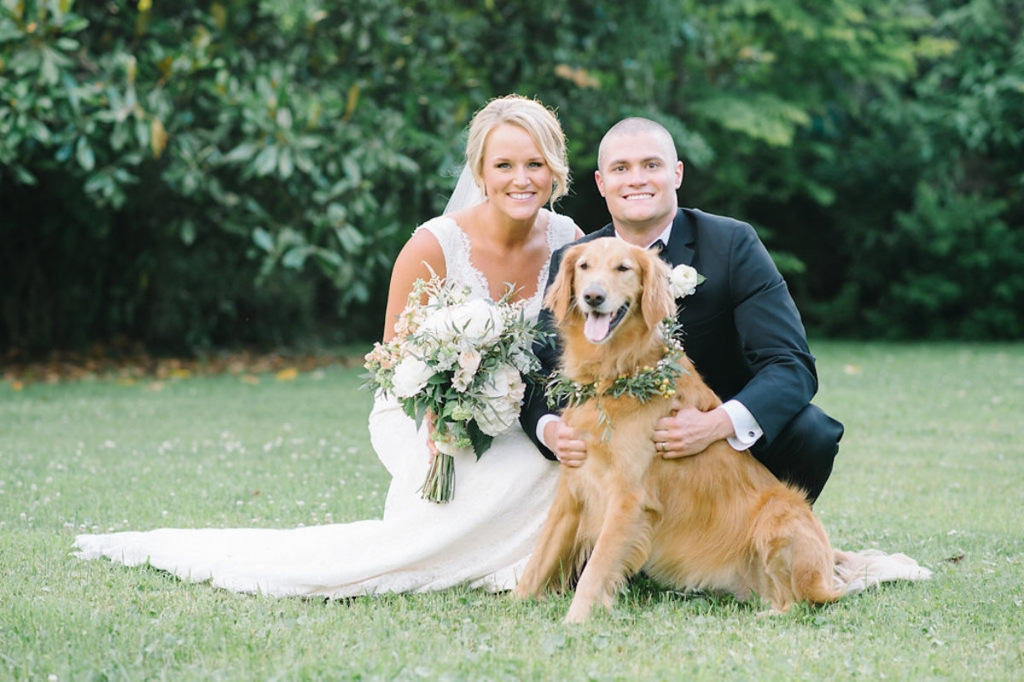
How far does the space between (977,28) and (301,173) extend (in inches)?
475

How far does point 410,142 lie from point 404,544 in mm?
7832

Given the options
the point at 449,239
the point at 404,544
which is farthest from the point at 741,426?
the point at 449,239

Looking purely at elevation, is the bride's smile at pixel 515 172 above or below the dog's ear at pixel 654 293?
above

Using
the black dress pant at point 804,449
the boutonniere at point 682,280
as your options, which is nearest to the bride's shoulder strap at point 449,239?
the boutonniere at point 682,280

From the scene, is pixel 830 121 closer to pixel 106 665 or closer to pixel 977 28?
pixel 977 28

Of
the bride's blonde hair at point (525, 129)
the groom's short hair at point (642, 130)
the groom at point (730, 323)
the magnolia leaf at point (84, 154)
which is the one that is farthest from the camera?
the magnolia leaf at point (84, 154)

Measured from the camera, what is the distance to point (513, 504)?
472 centimetres

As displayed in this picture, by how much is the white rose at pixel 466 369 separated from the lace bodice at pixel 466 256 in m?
0.84

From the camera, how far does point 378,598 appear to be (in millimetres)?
4422

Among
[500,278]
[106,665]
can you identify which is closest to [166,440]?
[500,278]

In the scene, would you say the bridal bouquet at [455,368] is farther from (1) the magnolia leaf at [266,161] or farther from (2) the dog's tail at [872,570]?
(1) the magnolia leaf at [266,161]

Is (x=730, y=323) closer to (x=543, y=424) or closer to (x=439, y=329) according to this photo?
(x=543, y=424)

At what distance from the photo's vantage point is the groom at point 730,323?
4.30 m

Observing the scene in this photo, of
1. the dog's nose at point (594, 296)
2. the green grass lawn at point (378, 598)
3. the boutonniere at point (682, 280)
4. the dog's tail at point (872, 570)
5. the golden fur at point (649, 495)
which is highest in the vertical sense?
the boutonniere at point (682, 280)
